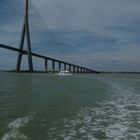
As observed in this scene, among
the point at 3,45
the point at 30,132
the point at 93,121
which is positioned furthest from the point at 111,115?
the point at 3,45

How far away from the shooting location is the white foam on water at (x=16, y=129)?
7.48 m

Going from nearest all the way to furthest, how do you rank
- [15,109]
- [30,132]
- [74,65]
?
[30,132] < [15,109] < [74,65]

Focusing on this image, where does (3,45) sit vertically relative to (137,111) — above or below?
above

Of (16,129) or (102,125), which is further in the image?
(102,125)

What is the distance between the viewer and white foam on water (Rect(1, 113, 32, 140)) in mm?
7480

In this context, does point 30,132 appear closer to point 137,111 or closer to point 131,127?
point 131,127

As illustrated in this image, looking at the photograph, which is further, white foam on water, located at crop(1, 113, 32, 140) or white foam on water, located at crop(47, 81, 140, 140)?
white foam on water, located at crop(47, 81, 140, 140)

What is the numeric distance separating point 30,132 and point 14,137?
0.59m

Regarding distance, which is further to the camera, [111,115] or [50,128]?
[111,115]

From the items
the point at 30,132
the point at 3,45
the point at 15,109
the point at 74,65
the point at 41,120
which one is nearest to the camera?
the point at 30,132

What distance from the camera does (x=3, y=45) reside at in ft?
257

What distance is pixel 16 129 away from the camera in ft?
27.2

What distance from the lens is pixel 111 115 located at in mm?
10812

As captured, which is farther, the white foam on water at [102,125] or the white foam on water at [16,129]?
the white foam on water at [102,125]
